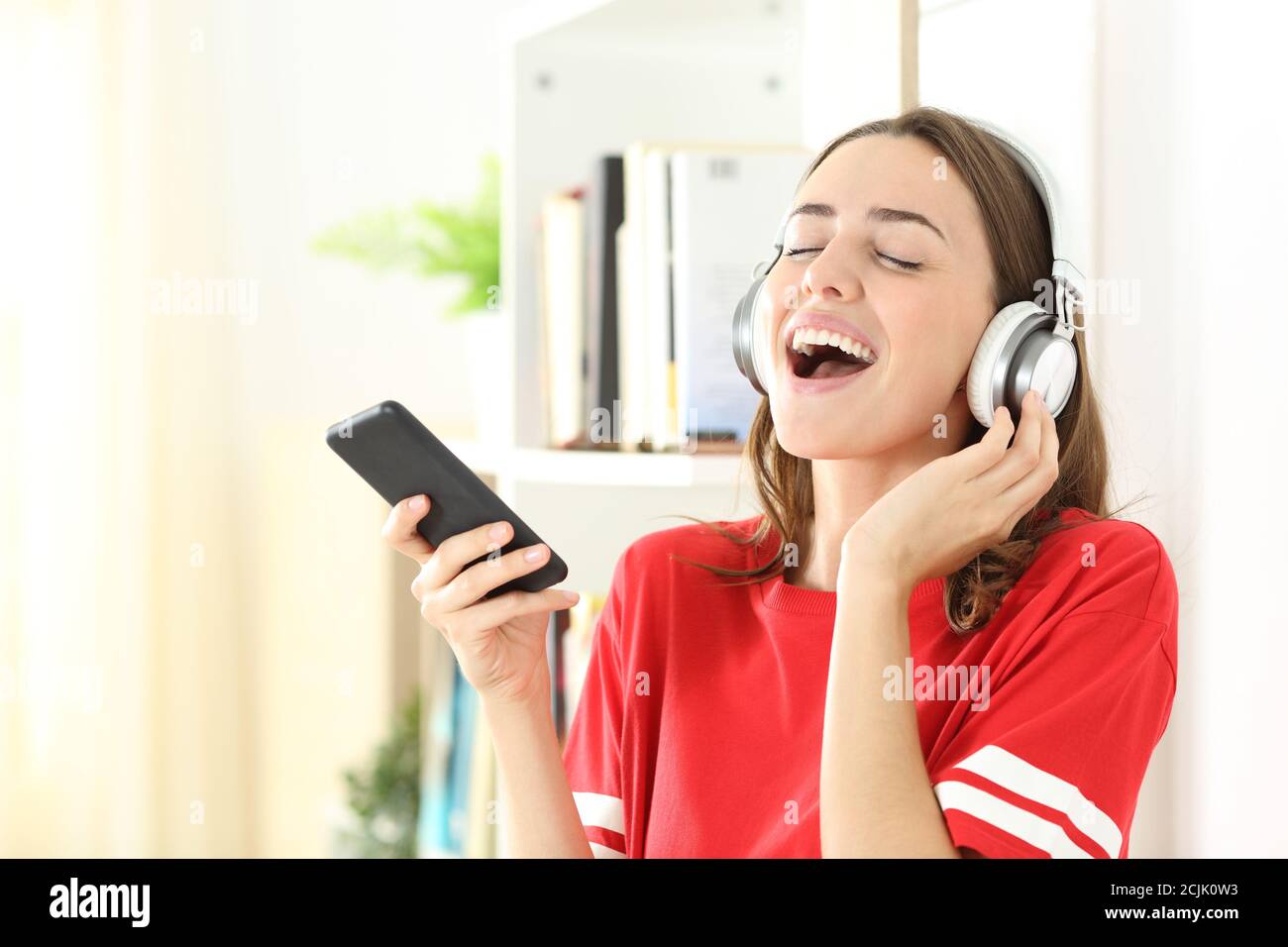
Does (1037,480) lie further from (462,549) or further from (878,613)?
(462,549)

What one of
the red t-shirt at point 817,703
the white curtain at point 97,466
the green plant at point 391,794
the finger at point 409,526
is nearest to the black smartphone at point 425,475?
the finger at point 409,526

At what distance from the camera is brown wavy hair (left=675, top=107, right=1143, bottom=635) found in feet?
2.94

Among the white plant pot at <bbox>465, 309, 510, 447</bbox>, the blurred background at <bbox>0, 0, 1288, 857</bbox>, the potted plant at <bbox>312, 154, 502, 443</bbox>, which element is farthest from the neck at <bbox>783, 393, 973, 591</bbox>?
the potted plant at <bbox>312, 154, 502, 443</bbox>

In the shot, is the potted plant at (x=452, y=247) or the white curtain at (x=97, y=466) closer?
the potted plant at (x=452, y=247)

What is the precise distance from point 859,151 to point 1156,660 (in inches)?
16.4

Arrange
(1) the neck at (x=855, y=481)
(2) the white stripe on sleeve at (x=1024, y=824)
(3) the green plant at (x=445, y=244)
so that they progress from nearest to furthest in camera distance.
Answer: (2) the white stripe on sleeve at (x=1024, y=824) < (1) the neck at (x=855, y=481) < (3) the green plant at (x=445, y=244)

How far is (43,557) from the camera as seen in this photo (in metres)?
2.25

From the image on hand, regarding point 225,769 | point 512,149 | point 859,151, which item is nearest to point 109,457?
point 225,769

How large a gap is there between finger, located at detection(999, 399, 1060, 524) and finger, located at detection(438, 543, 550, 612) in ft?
1.03

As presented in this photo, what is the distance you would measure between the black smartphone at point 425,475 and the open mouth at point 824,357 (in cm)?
23

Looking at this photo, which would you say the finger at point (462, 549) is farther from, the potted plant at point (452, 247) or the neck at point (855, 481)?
the potted plant at point (452, 247)

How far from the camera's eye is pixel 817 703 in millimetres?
920

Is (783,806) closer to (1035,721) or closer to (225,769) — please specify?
(1035,721)

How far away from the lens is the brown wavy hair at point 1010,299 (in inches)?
35.3
